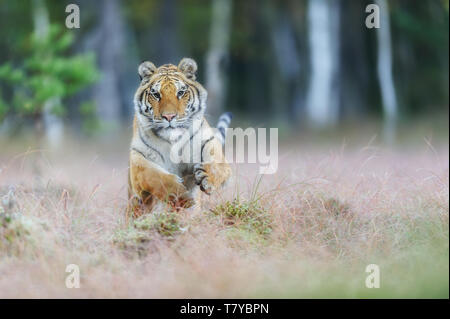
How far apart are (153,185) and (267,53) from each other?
30226 millimetres

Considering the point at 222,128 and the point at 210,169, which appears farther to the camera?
the point at 222,128

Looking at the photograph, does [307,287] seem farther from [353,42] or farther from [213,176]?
[353,42]

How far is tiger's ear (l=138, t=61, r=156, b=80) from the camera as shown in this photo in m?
7.29

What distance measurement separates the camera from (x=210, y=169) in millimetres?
6969

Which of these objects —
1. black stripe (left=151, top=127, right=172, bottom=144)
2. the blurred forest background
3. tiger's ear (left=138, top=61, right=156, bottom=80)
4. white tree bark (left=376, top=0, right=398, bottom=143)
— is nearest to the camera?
black stripe (left=151, top=127, right=172, bottom=144)

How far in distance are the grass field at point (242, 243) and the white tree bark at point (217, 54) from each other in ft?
53.5

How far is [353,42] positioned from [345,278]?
27.1 m

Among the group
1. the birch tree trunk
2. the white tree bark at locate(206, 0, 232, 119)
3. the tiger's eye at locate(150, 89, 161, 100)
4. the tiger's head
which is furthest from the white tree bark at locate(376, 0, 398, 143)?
the tiger's eye at locate(150, 89, 161, 100)

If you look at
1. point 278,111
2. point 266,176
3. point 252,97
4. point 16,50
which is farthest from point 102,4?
point 252,97

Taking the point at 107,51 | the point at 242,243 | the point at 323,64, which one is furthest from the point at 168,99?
the point at 323,64

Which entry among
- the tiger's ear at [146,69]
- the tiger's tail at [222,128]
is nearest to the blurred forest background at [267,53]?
the tiger's tail at [222,128]

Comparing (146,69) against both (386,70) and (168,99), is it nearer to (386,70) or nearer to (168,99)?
(168,99)

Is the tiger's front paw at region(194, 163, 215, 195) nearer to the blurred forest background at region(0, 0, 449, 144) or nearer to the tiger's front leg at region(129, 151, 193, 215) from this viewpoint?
the tiger's front leg at region(129, 151, 193, 215)

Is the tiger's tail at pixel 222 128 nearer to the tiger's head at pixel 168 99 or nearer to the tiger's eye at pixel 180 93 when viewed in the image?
the tiger's head at pixel 168 99
